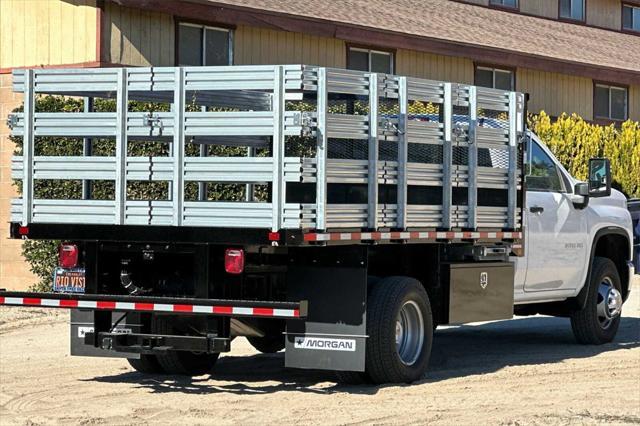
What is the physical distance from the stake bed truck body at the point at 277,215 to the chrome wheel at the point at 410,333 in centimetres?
1

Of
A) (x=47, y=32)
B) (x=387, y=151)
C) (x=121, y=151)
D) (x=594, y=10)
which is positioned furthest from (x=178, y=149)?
(x=594, y=10)

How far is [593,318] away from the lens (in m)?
14.9

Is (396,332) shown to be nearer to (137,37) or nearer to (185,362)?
(185,362)

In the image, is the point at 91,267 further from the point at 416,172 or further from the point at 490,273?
the point at 490,273

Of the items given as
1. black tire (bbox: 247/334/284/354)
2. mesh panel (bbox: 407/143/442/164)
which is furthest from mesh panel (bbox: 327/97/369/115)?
black tire (bbox: 247/334/284/354)

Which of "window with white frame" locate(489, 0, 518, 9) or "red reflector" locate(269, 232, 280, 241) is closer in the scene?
"red reflector" locate(269, 232, 280, 241)

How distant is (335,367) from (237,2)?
12.7m

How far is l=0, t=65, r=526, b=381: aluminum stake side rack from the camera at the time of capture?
1052 cm

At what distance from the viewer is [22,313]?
740 inches

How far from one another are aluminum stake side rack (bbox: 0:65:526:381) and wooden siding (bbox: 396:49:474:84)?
14.5m

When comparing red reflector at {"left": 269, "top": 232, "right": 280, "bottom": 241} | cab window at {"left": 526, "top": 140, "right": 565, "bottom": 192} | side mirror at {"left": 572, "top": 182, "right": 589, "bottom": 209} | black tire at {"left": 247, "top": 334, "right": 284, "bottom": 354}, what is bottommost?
black tire at {"left": 247, "top": 334, "right": 284, "bottom": 354}

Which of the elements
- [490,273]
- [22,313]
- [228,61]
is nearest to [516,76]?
[228,61]

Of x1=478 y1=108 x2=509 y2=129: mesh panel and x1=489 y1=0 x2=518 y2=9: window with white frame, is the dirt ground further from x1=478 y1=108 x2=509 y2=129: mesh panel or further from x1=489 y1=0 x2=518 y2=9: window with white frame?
x1=489 y1=0 x2=518 y2=9: window with white frame

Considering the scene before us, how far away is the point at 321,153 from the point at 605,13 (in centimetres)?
2700
